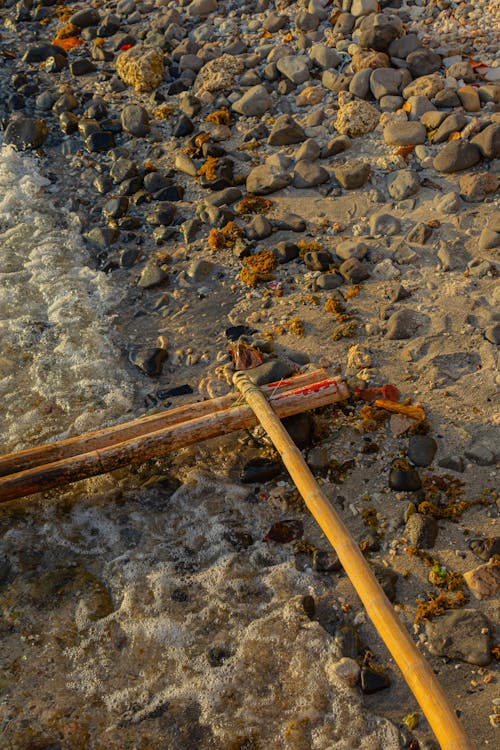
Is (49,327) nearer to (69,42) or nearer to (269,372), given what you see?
(269,372)

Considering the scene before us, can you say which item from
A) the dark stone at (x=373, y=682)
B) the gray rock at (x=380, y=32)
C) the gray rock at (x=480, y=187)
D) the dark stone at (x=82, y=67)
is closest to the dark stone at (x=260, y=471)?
the dark stone at (x=373, y=682)

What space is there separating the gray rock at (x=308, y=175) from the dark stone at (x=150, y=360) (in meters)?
2.21

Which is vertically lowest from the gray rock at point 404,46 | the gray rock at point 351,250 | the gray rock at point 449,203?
the gray rock at point 351,250

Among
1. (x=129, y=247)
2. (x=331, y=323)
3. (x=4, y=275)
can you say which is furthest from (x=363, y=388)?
(x=4, y=275)

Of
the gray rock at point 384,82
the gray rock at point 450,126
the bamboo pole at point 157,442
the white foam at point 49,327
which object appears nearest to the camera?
the bamboo pole at point 157,442

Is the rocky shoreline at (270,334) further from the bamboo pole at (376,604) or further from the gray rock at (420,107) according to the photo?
the bamboo pole at (376,604)

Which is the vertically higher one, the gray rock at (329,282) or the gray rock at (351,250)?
the gray rock at (351,250)

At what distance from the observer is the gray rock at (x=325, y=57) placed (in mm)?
7539

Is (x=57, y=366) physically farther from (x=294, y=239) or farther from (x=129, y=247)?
(x=294, y=239)

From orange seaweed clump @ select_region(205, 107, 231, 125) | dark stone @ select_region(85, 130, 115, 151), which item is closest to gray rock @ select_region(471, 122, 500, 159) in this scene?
orange seaweed clump @ select_region(205, 107, 231, 125)

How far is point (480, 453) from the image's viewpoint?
15.0ft

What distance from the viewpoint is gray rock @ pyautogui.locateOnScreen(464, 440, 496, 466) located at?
455 centimetres

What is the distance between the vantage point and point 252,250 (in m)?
6.32

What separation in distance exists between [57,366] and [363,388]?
8.35 feet
